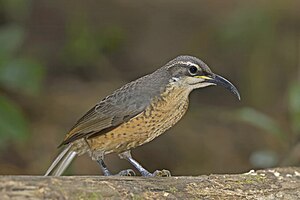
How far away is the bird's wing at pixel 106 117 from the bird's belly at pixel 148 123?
0.04 metres

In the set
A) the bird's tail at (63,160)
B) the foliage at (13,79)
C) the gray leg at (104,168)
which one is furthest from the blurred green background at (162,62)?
the gray leg at (104,168)

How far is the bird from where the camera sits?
16.0 ft

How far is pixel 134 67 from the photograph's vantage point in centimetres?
1003

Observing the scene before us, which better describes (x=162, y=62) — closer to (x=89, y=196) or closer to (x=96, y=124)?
(x=96, y=124)

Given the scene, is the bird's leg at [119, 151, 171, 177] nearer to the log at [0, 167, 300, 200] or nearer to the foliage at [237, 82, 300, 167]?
the log at [0, 167, 300, 200]

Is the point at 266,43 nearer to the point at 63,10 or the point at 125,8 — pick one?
the point at 125,8

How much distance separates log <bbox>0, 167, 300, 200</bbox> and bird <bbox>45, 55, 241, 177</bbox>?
284 mm

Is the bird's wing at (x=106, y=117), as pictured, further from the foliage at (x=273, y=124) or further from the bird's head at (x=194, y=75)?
the foliage at (x=273, y=124)

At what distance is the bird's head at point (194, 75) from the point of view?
484 cm

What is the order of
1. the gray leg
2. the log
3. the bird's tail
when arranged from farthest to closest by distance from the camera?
the bird's tail
the gray leg
the log

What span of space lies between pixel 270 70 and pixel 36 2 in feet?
10.0

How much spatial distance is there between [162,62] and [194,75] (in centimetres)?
521

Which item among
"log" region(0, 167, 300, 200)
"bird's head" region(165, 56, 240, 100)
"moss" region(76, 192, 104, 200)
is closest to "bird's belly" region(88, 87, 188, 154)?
"bird's head" region(165, 56, 240, 100)

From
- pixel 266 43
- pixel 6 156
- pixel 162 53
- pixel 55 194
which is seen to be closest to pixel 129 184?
pixel 55 194
